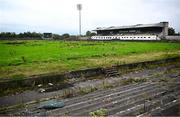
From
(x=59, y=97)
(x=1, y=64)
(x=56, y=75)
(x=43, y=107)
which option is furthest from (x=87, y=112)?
(x=1, y=64)

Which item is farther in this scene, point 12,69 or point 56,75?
point 12,69

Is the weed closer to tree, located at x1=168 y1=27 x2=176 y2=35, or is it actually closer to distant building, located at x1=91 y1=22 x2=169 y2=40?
distant building, located at x1=91 y1=22 x2=169 y2=40

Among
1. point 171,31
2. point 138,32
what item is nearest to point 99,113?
point 138,32

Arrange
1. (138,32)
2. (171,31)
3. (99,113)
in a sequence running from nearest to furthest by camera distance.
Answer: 1. (99,113)
2. (138,32)
3. (171,31)

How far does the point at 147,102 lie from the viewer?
14.0 m

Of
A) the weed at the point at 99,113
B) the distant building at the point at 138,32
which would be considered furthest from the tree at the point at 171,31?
the weed at the point at 99,113

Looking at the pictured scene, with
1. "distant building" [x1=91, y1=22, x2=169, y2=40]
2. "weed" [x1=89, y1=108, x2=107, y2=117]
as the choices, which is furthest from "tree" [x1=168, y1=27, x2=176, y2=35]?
"weed" [x1=89, y1=108, x2=107, y2=117]

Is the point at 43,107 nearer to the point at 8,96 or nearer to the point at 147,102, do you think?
the point at 8,96

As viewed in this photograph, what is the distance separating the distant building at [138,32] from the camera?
7706 cm

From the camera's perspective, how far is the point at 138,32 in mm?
86625

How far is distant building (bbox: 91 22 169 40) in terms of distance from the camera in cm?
7706

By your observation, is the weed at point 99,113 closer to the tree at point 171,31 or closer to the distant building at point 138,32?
the distant building at point 138,32

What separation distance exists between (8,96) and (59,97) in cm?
351

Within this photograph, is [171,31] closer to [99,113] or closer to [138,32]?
[138,32]
